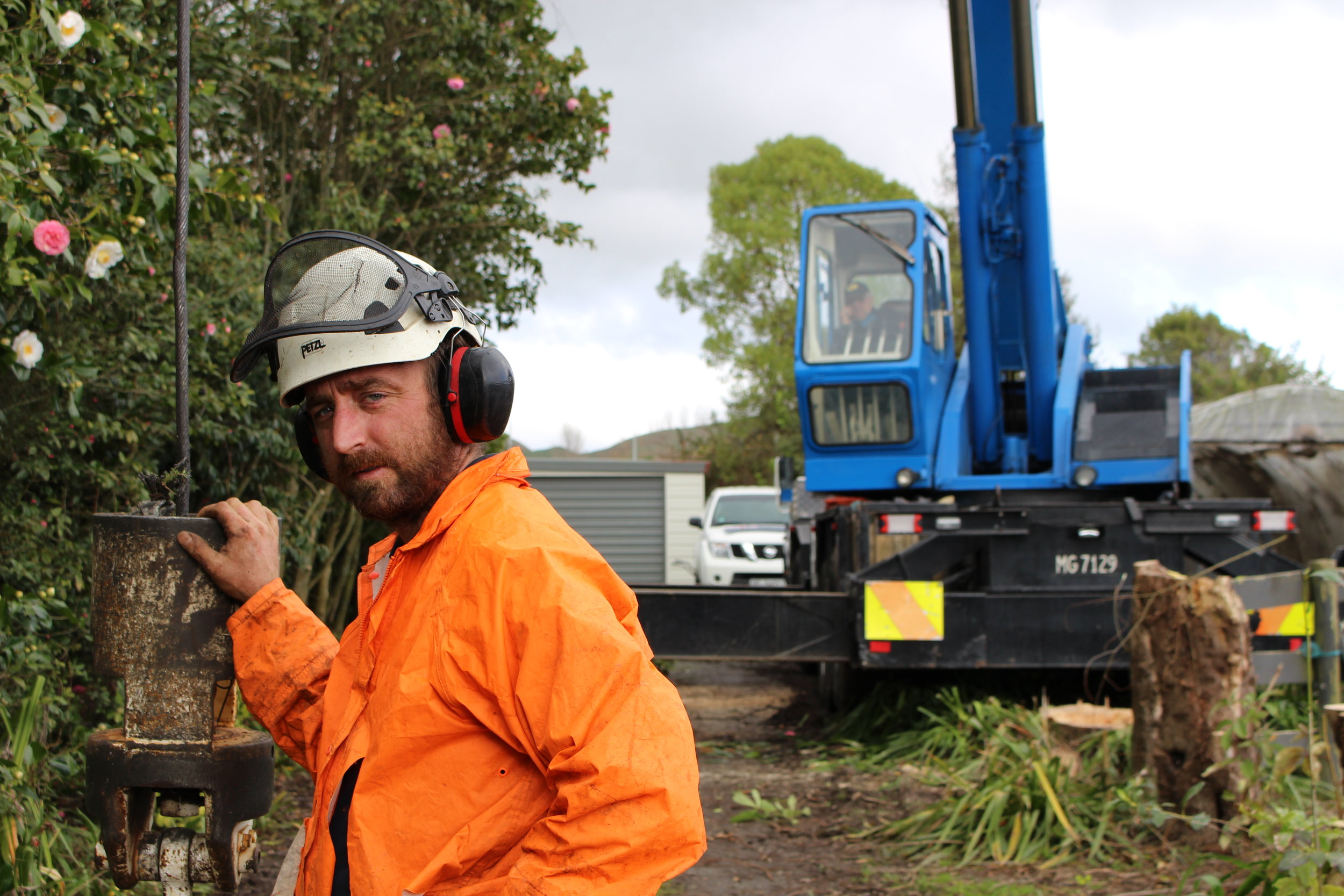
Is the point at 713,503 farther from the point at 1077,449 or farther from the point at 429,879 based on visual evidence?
the point at 429,879

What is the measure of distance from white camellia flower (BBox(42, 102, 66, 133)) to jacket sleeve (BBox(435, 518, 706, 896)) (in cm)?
220

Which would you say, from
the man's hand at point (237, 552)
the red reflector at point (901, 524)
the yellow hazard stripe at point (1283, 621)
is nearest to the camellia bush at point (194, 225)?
the man's hand at point (237, 552)

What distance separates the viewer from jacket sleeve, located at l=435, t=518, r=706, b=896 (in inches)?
57.3

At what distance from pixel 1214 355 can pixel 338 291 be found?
133ft

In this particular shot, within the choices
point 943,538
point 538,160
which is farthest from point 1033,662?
point 538,160

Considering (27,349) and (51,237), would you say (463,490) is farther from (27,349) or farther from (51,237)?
(27,349)

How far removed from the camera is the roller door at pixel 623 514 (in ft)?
68.6

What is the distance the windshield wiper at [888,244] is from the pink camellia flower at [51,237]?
5221 mm

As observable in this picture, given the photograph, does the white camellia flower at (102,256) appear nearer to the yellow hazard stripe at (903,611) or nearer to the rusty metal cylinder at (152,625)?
the rusty metal cylinder at (152,625)

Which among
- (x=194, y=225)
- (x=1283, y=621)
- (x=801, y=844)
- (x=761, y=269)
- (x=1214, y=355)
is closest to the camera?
(x=194, y=225)

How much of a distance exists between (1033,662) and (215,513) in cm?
534

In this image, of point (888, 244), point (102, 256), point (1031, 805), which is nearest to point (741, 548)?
point (888, 244)

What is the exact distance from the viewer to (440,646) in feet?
5.14

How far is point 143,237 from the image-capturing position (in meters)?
3.59
